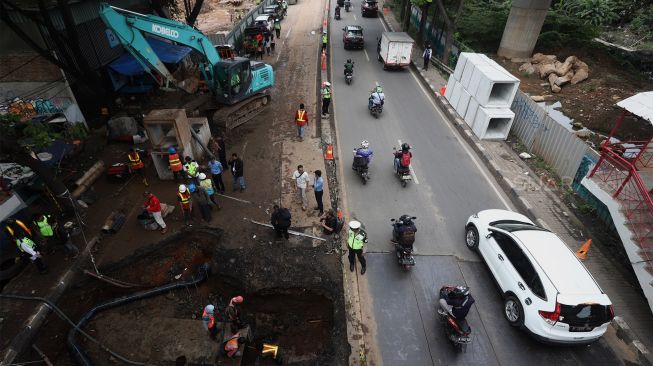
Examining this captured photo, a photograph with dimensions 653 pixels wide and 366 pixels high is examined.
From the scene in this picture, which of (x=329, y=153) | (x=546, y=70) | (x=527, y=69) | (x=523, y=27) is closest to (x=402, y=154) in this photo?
(x=329, y=153)

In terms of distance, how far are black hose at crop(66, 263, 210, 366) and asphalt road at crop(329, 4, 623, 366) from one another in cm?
467

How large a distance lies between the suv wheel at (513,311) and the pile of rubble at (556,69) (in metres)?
16.1

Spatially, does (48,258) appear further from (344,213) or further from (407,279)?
(407,279)

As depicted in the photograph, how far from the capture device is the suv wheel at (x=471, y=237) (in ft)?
32.8

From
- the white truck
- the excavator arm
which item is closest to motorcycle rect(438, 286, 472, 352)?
the excavator arm

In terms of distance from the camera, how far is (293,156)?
1409 centimetres

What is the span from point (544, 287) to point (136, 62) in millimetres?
19719

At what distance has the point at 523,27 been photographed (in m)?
22.5

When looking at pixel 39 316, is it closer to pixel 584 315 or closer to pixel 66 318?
pixel 66 318

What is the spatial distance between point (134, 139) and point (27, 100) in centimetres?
462

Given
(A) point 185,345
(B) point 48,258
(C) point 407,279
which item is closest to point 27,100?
(B) point 48,258

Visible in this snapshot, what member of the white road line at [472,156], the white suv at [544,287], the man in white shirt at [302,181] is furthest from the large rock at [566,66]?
the man in white shirt at [302,181]

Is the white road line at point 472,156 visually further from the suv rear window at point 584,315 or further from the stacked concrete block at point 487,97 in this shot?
the suv rear window at point 584,315

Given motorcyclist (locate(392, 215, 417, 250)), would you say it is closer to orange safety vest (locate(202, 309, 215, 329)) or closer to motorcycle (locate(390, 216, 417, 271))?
motorcycle (locate(390, 216, 417, 271))
